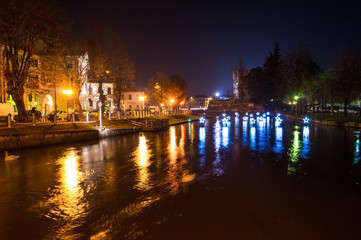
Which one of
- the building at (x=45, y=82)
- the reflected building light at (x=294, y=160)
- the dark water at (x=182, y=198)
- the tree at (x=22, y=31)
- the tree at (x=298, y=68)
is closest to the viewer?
the dark water at (x=182, y=198)

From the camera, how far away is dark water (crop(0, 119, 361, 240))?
5.30 m

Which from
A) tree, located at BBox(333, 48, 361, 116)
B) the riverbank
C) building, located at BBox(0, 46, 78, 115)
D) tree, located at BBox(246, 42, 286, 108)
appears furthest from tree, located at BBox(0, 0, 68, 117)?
tree, located at BBox(246, 42, 286, 108)

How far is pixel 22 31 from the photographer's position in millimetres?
24438

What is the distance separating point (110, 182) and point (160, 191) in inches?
80.2

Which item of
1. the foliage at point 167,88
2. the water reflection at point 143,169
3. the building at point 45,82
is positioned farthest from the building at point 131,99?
the water reflection at point 143,169

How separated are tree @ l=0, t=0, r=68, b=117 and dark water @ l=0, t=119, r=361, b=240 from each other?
14.8m

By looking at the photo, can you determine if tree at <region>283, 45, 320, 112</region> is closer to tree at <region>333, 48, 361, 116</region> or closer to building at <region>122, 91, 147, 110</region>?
tree at <region>333, 48, 361, 116</region>

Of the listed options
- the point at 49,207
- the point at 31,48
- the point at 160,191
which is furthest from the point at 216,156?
the point at 31,48

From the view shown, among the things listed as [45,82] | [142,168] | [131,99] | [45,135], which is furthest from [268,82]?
[142,168]

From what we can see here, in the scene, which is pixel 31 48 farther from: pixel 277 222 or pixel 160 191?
pixel 277 222

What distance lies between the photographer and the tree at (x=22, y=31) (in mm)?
22953

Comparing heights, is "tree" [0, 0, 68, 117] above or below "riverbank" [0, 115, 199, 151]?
above

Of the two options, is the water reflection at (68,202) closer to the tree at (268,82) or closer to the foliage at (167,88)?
the foliage at (167,88)

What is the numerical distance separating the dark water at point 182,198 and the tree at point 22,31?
48.4ft
